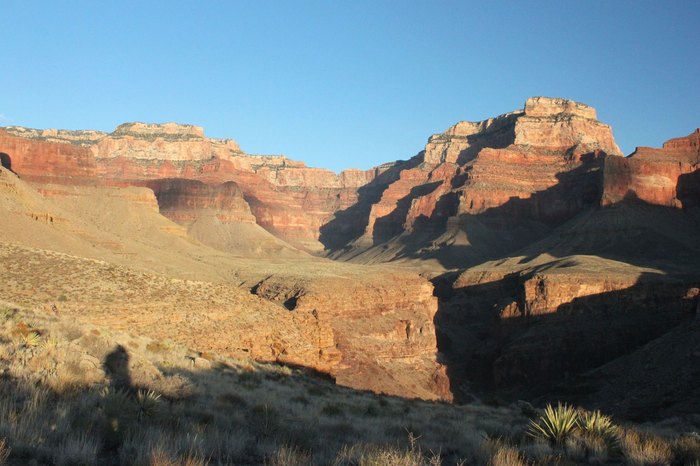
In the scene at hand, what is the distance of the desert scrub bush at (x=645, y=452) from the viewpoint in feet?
33.9

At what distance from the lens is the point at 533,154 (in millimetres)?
160750

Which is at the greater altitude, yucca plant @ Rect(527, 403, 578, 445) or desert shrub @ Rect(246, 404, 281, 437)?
yucca plant @ Rect(527, 403, 578, 445)

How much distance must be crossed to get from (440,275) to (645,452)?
8907 cm

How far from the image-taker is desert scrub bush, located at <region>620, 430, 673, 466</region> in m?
10.3

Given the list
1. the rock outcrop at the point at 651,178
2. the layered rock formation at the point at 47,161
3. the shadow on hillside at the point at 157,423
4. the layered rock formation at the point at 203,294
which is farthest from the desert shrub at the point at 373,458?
the rock outcrop at the point at 651,178

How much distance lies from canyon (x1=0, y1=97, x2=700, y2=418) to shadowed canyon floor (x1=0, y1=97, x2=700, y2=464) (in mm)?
225

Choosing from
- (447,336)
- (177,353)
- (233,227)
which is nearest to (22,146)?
(233,227)

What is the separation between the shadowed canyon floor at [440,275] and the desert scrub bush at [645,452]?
3.78 ft

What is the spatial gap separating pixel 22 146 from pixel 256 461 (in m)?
110

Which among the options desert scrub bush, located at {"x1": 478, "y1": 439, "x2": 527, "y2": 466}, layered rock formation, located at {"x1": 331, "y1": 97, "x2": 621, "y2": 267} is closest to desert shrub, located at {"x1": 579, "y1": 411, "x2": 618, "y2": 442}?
desert scrub bush, located at {"x1": 478, "y1": 439, "x2": 527, "y2": 466}

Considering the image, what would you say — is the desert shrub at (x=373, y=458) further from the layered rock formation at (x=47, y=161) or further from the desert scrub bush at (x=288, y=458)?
the layered rock formation at (x=47, y=161)

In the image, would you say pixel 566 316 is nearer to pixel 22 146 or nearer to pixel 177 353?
pixel 177 353

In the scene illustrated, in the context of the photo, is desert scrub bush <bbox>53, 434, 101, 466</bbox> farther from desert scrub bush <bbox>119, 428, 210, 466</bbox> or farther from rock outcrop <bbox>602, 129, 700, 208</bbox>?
rock outcrop <bbox>602, 129, 700, 208</bbox>

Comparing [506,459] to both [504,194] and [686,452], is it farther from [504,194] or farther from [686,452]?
[504,194]
